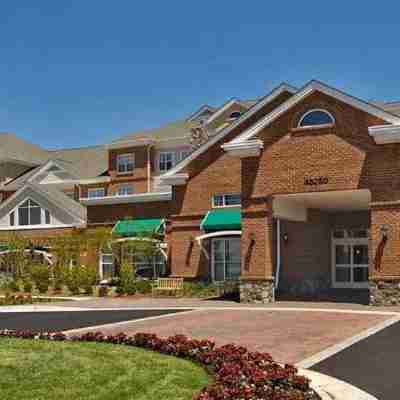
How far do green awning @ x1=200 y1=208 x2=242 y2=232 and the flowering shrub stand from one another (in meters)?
20.5

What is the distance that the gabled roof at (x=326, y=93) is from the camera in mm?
24953

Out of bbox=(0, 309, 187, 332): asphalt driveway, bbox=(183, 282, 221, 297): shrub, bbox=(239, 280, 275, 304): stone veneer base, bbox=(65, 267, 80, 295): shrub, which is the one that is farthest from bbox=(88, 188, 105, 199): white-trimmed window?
bbox=(0, 309, 187, 332): asphalt driveway

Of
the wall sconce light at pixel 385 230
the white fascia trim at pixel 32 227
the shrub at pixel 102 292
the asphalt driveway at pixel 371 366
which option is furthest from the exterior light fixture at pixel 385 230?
the white fascia trim at pixel 32 227

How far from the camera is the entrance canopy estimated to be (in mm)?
27250

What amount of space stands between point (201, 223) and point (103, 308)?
983cm

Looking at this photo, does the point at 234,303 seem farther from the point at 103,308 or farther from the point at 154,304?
the point at 103,308

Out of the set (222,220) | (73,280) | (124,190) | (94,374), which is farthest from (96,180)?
(94,374)

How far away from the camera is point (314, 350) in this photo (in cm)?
1431

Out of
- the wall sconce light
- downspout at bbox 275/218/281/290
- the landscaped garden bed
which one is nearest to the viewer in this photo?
the wall sconce light

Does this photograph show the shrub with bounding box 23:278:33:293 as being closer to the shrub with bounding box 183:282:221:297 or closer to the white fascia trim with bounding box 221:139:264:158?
the shrub with bounding box 183:282:221:297

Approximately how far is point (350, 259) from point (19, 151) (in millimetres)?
37798

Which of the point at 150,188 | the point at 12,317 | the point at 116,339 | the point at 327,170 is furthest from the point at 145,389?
the point at 150,188

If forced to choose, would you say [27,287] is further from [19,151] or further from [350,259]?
[19,151]

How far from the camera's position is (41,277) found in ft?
124
